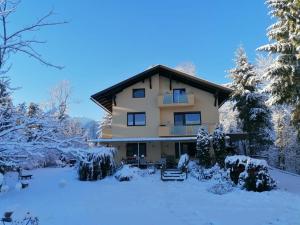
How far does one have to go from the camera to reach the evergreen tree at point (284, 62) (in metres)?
22.3

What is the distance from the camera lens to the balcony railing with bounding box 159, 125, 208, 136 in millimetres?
30281

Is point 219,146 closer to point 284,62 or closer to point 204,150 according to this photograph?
point 204,150

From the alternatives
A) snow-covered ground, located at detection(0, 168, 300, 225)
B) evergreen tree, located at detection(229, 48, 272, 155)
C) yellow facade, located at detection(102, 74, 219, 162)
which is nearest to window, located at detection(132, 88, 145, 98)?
yellow facade, located at detection(102, 74, 219, 162)

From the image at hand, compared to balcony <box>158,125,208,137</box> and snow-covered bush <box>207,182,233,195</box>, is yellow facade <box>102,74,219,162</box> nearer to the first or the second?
balcony <box>158,125,208,137</box>

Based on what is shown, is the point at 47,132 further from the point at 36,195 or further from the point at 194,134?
the point at 194,134

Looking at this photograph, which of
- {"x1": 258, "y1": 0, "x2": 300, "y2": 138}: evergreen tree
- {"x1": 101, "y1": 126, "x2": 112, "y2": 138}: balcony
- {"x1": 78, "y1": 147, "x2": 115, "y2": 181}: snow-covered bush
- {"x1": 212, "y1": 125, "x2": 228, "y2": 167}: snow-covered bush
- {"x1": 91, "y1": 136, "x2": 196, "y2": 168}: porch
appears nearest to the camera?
{"x1": 78, "y1": 147, "x2": 115, "y2": 181}: snow-covered bush

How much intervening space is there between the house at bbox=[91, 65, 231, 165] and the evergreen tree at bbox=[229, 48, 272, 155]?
303cm

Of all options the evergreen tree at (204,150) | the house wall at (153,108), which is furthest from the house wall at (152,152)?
the evergreen tree at (204,150)

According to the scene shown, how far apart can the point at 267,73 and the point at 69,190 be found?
14.3m

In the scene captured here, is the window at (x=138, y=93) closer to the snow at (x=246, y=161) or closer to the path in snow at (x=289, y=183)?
the path in snow at (x=289, y=183)

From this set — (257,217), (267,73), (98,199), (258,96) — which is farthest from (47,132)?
(258,96)

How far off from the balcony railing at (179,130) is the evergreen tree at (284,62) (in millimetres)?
8457

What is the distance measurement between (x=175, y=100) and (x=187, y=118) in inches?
83.3

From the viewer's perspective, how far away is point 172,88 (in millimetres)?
32375
